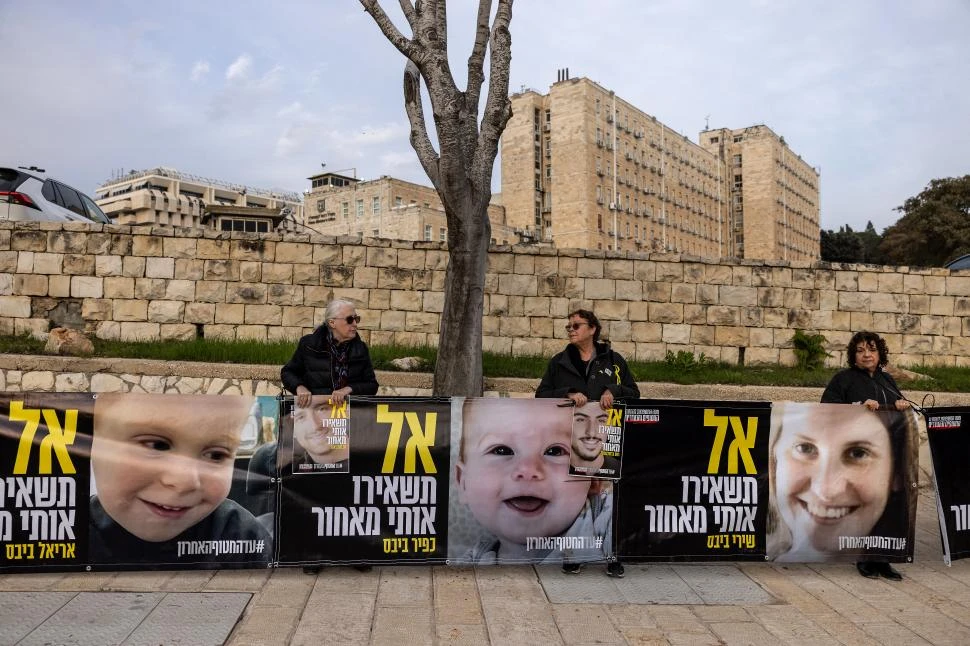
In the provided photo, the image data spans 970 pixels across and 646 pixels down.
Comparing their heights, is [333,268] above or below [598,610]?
above

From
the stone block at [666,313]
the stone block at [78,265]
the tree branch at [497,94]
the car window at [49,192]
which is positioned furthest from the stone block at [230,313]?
the stone block at [666,313]

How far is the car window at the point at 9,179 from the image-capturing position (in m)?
11.7

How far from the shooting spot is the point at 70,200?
521 inches

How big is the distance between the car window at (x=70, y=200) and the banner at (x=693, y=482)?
11.8m

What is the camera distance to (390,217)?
75125 mm

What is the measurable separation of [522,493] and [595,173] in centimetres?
7562

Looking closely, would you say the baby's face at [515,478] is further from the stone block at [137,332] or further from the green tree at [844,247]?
the green tree at [844,247]

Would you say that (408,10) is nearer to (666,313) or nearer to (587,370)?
(587,370)

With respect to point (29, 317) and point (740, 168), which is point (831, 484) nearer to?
point (29, 317)

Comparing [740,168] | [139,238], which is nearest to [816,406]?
[139,238]

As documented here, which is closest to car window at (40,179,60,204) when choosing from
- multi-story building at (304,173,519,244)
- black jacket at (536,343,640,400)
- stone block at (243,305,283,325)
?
stone block at (243,305,283,325)

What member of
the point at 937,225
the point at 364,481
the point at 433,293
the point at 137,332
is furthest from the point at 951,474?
the point at 937,225

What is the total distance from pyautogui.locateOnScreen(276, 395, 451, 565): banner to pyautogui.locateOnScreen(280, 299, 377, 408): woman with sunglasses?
1.68 feet

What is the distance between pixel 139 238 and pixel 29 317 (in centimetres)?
207
